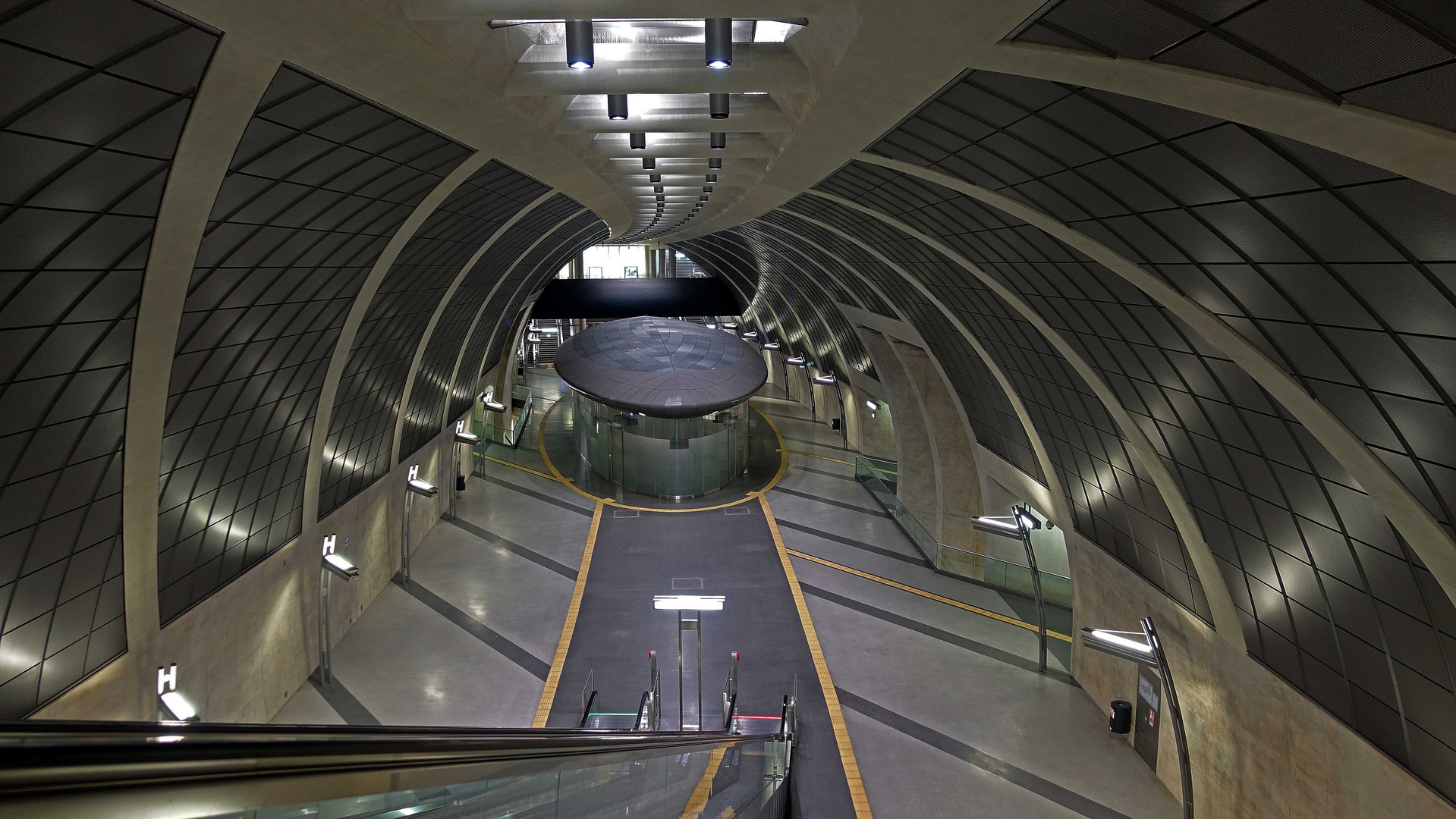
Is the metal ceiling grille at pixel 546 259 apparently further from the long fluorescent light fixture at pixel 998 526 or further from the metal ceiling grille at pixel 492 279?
the long fluorescent light fixture at pixel 998 526

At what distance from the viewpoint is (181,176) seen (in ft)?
21.6

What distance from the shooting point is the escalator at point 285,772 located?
1186 mm

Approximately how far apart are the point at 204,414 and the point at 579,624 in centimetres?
867

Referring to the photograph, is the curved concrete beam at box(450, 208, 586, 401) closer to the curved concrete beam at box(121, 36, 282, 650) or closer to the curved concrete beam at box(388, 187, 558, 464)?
the curved concrete beam at box(388, 187, 558, 464)

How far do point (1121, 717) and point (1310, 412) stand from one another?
787 centimetres

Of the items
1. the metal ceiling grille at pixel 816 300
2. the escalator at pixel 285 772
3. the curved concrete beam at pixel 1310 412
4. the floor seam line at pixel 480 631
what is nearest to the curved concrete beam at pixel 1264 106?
the curved concrete beam at pixel 1310 412

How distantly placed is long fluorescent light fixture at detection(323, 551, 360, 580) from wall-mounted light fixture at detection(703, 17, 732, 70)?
10.7 meters

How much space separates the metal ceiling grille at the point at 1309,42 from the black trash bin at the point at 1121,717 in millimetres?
10917

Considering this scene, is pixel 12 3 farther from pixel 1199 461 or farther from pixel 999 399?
pixel 999 399

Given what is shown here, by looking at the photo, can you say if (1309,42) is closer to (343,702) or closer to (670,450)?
(343,702)

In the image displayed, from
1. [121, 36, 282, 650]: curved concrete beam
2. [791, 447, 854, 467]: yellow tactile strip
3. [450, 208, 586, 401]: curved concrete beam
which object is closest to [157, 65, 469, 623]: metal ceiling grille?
[121, 36, 282, 650]: curved concrete beam

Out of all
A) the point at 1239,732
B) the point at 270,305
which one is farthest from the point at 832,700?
the point at 270,305

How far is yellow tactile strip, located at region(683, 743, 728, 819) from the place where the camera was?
702cm

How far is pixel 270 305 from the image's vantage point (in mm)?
9961
